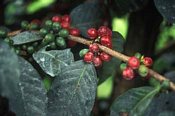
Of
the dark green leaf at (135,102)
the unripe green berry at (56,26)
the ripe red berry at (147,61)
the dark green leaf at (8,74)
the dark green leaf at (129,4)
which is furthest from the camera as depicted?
the dark green leaf at (129,4)

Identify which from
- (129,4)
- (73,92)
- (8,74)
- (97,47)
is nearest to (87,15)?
(129,4)

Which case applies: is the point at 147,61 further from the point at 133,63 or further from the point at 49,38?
the point at 49,38

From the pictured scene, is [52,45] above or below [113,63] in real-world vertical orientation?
above

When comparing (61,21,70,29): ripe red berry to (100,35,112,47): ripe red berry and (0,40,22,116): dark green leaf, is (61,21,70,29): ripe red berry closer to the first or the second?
(100,35,112,47): ripe red berry

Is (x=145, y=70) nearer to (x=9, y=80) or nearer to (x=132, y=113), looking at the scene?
(x=132, y=113)

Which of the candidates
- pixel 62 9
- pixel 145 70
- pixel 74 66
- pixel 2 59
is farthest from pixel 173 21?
pixel 62 9

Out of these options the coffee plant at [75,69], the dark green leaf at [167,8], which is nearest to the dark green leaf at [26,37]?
the coffee plant at [75,69]

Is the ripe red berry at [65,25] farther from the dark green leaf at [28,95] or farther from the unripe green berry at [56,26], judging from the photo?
the dark green leaf at [28,95]
